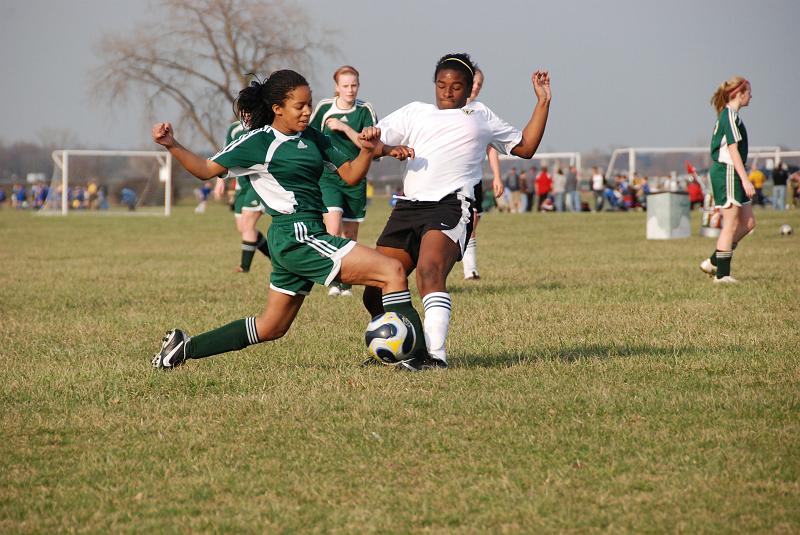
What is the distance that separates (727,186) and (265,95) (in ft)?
23.3

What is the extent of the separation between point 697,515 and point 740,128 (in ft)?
29.3

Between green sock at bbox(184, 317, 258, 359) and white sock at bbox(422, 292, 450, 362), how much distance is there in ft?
3.31

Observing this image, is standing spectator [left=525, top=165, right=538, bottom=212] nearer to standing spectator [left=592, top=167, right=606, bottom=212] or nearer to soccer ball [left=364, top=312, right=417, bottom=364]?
standing spectator [left=592, top=167, right=606, bottom=212]

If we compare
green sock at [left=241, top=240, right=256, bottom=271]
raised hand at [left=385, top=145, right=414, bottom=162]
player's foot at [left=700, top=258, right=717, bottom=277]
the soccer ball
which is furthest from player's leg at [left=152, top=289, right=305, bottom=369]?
green sock at [left=241, top=240, right=256, bottom=271]

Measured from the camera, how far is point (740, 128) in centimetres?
1200

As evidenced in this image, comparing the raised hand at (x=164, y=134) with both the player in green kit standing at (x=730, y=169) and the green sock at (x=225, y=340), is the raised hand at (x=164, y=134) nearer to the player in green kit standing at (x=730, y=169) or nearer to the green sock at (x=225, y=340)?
A: the green sock at (x=225, y=340)

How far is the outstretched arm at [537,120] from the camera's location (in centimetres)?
682

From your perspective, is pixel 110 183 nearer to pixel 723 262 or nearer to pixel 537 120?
pixel 723 262

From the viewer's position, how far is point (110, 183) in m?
62.2

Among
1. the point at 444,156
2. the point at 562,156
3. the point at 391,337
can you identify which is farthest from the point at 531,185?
the point at 391,337

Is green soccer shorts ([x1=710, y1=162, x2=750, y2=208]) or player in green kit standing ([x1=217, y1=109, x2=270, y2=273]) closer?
green soccer shorts ([x1=710, y1=162, x2=750, y2=208])

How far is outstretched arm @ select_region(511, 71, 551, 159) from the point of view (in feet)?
22.4

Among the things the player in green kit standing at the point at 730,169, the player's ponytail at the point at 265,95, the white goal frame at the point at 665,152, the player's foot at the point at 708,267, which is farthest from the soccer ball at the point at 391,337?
the white goal frame at the point at 665,152

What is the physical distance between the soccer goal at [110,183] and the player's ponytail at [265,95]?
39296 millimetres
